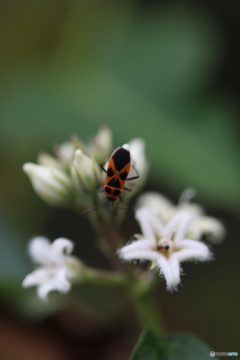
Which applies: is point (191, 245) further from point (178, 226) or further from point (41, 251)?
point (41, 251)

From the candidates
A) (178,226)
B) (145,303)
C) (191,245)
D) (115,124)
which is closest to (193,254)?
Answer: (191,245)

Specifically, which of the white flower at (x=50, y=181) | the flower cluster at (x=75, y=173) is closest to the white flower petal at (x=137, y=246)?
the flower cluster at (x=75, y=173)

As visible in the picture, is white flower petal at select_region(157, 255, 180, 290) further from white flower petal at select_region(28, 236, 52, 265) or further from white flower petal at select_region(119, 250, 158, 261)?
white flower petal at select_region(28, 236, 52, 265)

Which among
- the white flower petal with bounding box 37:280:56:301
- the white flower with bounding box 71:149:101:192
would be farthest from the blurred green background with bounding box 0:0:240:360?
the white flower with bounding box 71:149:101:192

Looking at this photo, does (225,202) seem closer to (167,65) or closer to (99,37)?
(167,65)

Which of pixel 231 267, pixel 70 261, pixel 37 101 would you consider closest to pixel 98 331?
pixel 231 267

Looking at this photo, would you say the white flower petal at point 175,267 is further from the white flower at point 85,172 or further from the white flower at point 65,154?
the white flower at point 65,154
